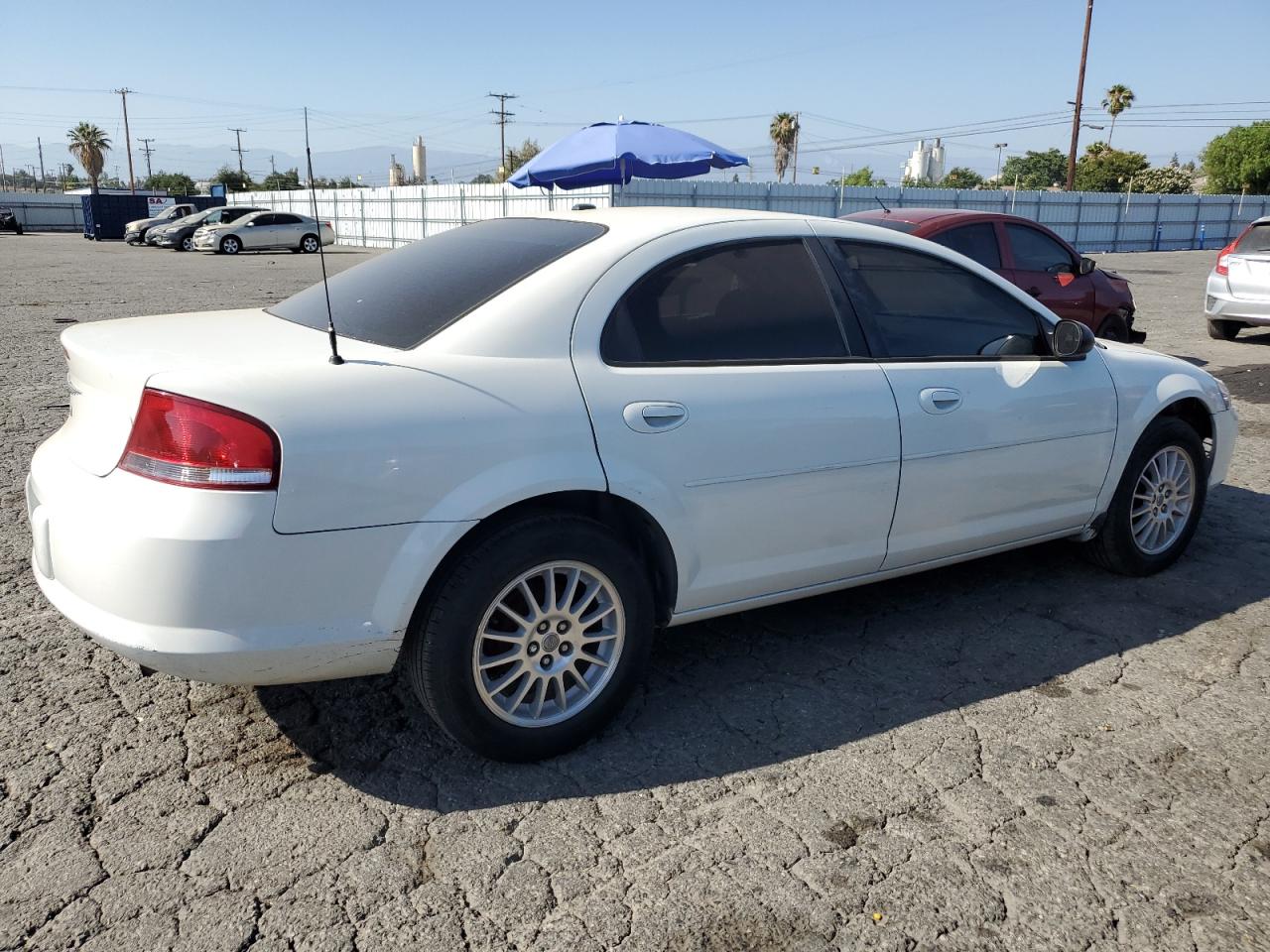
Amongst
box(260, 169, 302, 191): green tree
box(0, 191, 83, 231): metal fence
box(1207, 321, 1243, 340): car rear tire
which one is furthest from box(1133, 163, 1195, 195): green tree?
box(0, 191, 83, 231): metal fence

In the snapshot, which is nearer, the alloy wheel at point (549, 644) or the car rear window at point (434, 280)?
the alloy wheel at point (549, 644)

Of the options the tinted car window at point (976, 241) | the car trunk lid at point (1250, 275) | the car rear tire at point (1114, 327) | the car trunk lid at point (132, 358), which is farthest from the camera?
the car trunk lid at point (1250, 275)

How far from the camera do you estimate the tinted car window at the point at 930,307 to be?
379 centimetres

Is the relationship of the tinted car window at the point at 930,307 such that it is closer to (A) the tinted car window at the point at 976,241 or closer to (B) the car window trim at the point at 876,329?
(B) the car window trim at the point at 876,329

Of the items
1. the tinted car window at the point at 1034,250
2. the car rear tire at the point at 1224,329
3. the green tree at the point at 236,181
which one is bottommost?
the car rear tire at the point at 1224,329

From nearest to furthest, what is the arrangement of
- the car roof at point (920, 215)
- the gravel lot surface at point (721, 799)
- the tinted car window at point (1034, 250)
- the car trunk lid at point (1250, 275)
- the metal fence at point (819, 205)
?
the gravel lot surface at point (721, 799) → the car roof at point (920, 215) → the tinted car window at point (1034, 250) → the car trunk lid at point (1250, 275) → the metal fence at point (819, 205)

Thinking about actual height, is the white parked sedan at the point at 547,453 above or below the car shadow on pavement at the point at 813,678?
above

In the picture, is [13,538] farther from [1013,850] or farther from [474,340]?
[1013,850]

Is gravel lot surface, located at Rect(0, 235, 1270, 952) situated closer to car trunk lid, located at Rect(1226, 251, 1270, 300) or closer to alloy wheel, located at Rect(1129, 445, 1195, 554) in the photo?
alloy wheel, located at Rect(1129, 445, 1195, 554)

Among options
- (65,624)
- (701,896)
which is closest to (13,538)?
(65,624)

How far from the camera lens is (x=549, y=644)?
3082mm

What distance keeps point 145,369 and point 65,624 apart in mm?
1709

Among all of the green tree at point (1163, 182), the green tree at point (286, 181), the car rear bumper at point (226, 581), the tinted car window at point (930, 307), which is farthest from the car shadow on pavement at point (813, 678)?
the green tree at point (1163, 182)

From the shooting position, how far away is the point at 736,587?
342 centimetres
